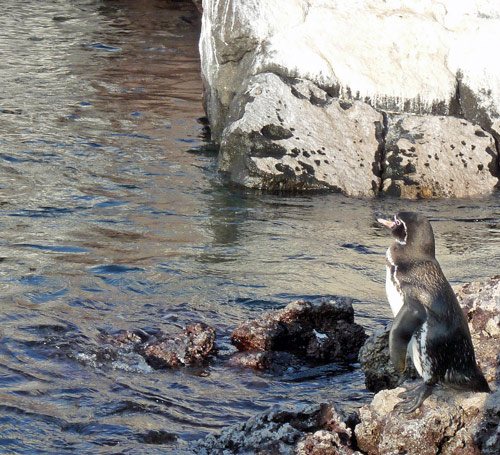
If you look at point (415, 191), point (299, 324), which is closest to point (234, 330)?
point (299, 324)

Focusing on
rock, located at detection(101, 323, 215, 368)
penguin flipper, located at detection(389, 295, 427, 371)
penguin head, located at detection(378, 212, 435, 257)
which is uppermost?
penguin head, located at detection(378, 212, 435, 257)

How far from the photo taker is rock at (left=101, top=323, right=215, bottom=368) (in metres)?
4.97

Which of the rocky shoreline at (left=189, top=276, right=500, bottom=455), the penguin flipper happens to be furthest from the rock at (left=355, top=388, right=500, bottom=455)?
the penguin flipper

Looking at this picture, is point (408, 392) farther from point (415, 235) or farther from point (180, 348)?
point (180, 348)

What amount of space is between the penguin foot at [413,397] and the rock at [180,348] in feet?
5.23

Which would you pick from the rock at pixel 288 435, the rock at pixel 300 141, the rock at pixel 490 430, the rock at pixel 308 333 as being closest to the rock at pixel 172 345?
the rock at pixel 308 333

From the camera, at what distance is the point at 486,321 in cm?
434

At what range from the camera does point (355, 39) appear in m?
9.23

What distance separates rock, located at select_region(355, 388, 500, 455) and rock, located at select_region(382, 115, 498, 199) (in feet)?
16.9

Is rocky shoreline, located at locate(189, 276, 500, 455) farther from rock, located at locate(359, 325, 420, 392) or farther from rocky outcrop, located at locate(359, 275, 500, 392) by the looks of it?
rock, located at locate(359, 325, 420, 392)

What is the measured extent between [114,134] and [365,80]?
3.32m

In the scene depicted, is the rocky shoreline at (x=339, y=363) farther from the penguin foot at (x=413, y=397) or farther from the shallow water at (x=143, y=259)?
the shallow water at (x=143, y=259)

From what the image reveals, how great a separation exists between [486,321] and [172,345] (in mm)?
1860

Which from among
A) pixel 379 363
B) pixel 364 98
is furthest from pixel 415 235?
pixel 364 98
